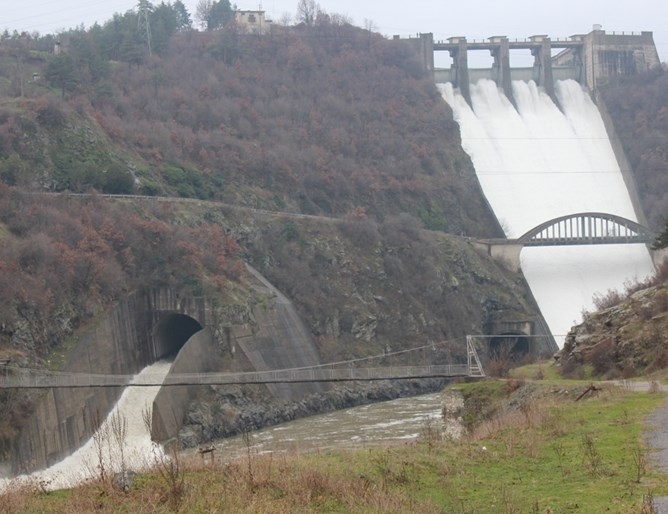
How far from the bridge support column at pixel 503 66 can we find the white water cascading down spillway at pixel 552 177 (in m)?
0.69

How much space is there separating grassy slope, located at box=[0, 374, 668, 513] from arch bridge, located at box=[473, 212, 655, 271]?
61502mm

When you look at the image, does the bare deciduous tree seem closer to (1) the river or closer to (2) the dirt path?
(1) the river

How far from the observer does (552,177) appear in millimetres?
97062

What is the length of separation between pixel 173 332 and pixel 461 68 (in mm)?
54799

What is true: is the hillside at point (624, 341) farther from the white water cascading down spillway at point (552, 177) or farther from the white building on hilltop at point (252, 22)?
the white building on hilltop at point (252, 22)

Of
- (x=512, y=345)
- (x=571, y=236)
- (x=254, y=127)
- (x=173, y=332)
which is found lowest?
(x=512, y=345)

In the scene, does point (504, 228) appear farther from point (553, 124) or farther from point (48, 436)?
point (48, 436)

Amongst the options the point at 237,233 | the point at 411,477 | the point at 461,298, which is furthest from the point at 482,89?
the point at 411,477

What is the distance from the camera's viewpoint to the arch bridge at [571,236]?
83.6 metres

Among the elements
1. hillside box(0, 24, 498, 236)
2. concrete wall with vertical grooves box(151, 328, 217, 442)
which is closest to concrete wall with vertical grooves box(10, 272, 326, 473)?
concrete wall with vertical grooves box(151, 328, 217, 442)

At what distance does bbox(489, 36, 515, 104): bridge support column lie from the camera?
107 m

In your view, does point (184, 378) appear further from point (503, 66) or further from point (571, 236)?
point (503, 66)

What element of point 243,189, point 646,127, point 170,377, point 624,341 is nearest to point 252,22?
point 646,127

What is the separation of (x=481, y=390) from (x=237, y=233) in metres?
31.7
